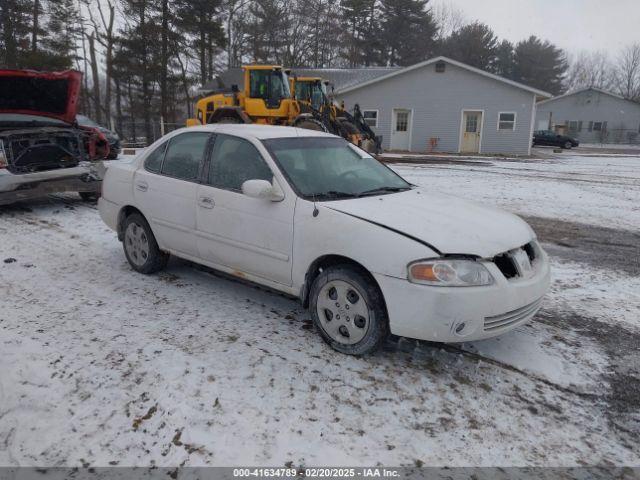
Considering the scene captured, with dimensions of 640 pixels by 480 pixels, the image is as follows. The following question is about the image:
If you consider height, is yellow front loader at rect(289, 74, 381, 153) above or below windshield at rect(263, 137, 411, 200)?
above

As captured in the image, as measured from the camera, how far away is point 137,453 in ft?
8.09

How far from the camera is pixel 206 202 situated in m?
4.21

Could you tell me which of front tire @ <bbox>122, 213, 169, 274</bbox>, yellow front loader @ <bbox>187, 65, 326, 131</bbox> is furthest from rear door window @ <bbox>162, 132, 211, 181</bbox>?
yellow front loader @ <bbox>187, 65, 326, 131</bbox>

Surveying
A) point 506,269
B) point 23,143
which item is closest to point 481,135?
point 23,143

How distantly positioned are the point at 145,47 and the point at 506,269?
32690mm

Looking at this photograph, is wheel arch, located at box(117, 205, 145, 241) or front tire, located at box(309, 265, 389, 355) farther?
wheel arch, located at box(117, 205, 145, 241)

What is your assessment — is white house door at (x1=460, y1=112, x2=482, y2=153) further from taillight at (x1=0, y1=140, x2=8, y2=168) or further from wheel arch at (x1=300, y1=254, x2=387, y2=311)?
wheel arch at (x1=300, y1=254, x2=387, y2=311)

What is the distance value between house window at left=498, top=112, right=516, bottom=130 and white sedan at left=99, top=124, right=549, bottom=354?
78.9ft

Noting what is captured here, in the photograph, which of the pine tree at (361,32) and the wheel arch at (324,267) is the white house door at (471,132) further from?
Answer: the wheel arch at (324,267)

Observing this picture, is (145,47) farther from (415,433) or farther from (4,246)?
(415,433)

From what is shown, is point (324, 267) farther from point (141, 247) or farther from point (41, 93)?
point (41, 93)

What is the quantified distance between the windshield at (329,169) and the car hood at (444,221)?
0.21m

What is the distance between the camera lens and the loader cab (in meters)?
→ 16.3

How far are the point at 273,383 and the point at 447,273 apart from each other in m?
1.30
